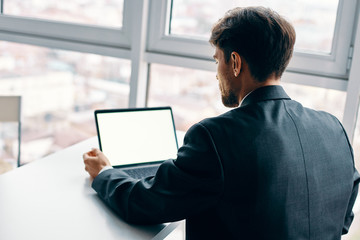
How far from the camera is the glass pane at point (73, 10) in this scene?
2.30 meters

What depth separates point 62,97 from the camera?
2.67 metres

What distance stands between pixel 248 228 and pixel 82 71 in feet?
6.03

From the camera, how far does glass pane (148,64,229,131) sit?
2217mm

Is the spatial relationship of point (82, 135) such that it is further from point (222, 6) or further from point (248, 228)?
point (248, 228)

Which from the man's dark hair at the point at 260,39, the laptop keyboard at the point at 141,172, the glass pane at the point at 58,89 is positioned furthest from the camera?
the glass pane at the point at 58,89

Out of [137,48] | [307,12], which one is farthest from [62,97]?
[307,12]

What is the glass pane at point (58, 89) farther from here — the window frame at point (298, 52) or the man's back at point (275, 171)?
the man's back at point (275, 171)

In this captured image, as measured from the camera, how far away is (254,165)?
3.07 feet

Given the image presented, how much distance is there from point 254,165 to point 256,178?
0.10 feet

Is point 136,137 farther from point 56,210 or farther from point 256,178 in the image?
point 256,178

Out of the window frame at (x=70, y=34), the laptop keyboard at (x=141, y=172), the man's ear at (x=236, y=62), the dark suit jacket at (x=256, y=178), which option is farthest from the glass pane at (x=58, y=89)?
the dark suit jacket at (x=256, y=178)

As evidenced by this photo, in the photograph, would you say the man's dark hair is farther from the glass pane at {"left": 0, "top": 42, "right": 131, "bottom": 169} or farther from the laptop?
the glass pane at {"left": 0, "top": 42, "right": 131, "bottom": 169}

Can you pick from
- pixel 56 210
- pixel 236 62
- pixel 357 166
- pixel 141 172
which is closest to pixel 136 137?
pixel 141 172

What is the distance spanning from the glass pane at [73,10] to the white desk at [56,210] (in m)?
1.11
